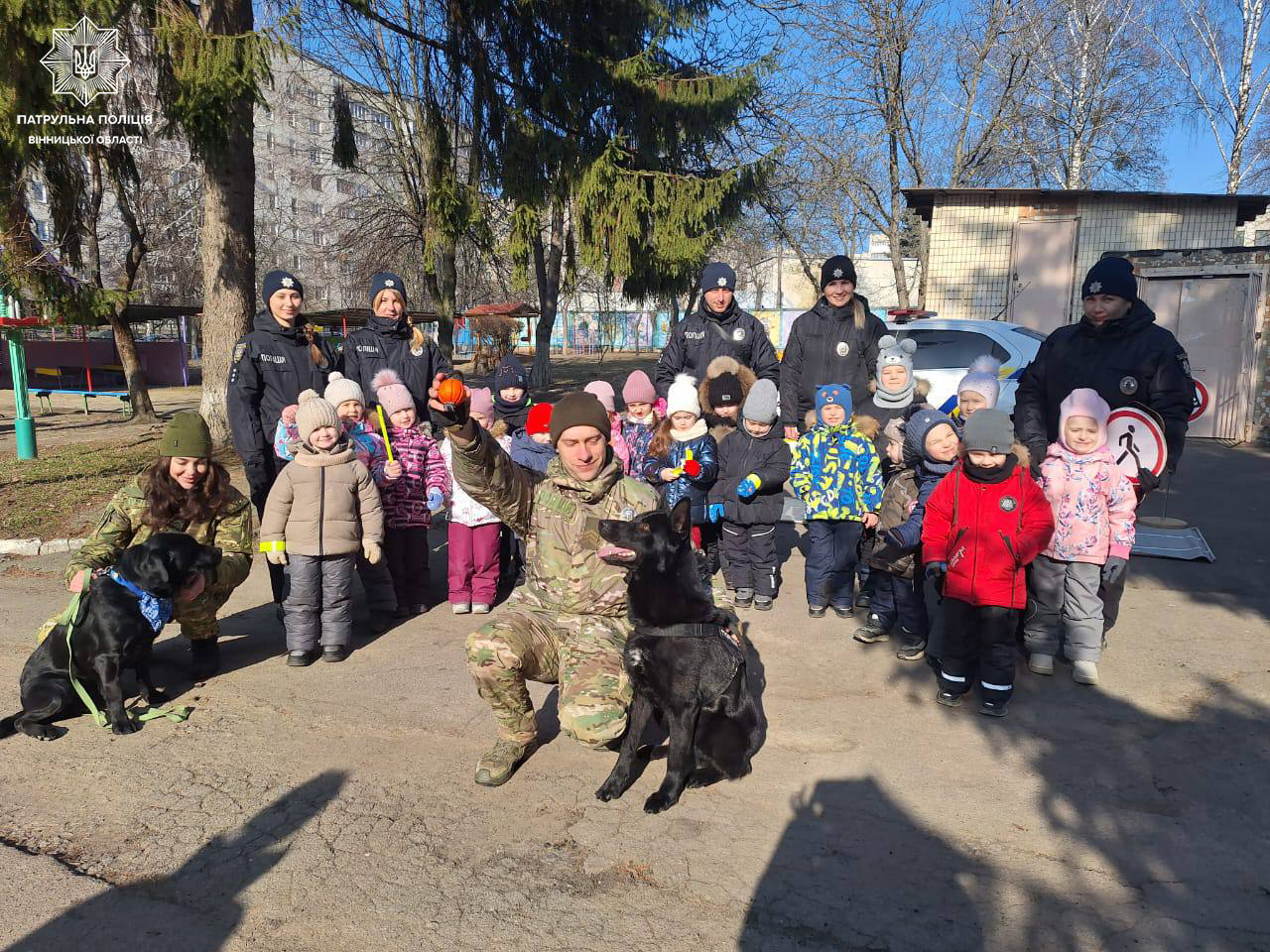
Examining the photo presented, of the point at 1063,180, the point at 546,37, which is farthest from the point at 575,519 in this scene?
the point at 1063,180

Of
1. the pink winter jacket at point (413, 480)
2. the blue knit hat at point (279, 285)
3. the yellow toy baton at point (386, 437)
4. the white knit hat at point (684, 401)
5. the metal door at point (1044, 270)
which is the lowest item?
the pink winter jacket at point (413, 480)

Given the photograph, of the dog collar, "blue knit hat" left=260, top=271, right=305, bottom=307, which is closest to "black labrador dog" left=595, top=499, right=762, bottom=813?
the dog collar

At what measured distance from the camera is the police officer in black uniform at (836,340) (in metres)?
6.01

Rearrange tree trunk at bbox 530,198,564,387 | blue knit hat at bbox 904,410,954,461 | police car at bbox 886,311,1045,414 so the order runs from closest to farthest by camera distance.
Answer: blue knit hat at bbox 904,410,954,461 → police car at bbox 886,311,1045,414 → tree trunk at bbox 530,198,564,387

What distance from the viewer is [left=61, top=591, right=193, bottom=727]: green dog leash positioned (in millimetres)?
3805

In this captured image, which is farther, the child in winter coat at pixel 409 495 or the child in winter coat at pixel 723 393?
the child in winter coat at pixel 723 393

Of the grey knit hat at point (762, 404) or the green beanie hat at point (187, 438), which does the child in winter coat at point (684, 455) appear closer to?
the grey knit hat at point (762, 404)

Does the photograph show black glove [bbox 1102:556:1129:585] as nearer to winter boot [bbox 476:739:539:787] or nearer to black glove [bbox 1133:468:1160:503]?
black glove [bbox 1133:468:1160:503]

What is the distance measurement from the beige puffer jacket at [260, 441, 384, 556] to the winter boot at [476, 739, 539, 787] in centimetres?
179

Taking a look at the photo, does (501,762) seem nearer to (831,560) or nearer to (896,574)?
(896,574)

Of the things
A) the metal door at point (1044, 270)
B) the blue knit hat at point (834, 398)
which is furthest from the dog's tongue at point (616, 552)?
the metal door at point (1044, 270)

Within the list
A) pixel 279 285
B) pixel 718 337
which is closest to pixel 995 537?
pixel 718 337

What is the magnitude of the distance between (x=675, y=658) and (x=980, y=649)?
72.7 inches

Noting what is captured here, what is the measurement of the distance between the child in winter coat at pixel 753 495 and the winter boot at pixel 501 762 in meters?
2.37
